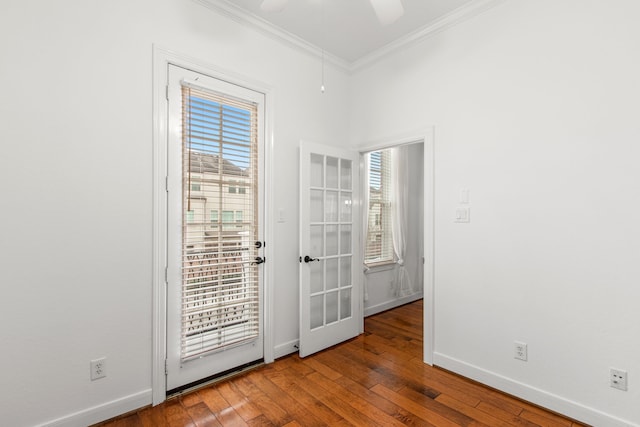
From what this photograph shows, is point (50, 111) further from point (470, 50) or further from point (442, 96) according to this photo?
point (470, 50)

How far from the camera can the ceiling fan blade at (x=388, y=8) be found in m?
1.67

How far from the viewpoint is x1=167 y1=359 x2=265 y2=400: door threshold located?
2.30 metres

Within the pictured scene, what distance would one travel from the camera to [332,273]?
3256mm

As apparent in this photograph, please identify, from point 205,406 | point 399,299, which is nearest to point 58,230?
point 205,406

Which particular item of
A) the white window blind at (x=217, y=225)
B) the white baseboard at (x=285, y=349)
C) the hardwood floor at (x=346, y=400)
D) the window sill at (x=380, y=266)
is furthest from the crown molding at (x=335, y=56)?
the hardwood floor at (x=346, y=400)

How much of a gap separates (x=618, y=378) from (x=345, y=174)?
2580 millimetres

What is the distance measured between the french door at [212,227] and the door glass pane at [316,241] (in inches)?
21.5

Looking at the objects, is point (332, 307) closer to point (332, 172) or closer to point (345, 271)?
point (345, 271)

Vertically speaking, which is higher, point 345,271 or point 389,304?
point 345,271

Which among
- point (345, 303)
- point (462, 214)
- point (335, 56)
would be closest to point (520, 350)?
point (462, 214)

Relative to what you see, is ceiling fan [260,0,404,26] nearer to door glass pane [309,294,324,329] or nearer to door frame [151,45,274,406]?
door frame [151,45,274,406]

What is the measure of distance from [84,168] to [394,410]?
258cm

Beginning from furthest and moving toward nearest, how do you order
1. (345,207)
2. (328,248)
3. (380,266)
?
(380,266) → (345,207) → (328,248)

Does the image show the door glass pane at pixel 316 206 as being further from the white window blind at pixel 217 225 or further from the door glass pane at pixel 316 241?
the white window blind at pixel 217 225
